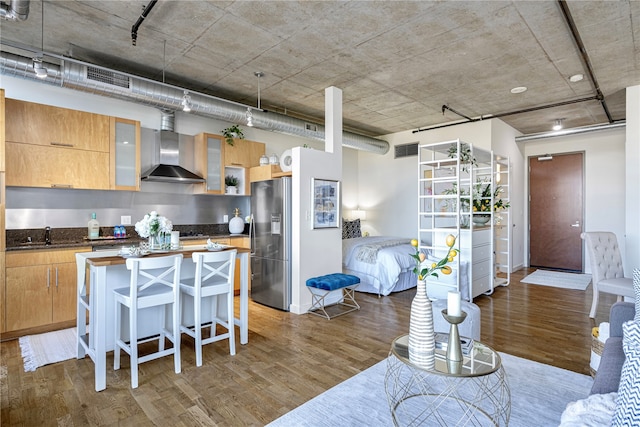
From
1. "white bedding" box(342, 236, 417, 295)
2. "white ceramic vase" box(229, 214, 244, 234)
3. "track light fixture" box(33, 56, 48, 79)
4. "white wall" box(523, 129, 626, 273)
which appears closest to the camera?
"track light fixture" box(33, 56, 48, 79)

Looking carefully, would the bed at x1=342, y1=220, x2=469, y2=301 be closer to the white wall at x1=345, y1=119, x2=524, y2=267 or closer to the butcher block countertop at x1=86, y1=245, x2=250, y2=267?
the white wall at x1=345, y1=119, x2=524, y2=267

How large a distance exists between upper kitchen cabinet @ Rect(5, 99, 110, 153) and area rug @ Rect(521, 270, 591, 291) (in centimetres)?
719

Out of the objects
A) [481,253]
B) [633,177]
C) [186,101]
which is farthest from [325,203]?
[633,177]

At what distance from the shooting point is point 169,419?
2.13 m

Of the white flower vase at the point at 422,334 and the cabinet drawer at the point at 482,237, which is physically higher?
the cabinet drawer at the point at 482,237

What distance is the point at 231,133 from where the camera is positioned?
5523mm

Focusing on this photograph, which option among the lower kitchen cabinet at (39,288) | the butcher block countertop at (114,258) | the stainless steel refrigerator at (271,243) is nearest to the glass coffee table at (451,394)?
the butcher block countertop at (114,258)

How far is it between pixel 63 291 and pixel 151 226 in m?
1.63

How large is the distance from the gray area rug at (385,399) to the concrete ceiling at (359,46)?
308 centimetres

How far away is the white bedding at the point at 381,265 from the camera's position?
513 centimetres

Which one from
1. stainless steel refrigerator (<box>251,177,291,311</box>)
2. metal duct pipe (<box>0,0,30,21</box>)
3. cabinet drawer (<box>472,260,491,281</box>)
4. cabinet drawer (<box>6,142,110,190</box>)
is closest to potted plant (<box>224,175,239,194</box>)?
stainless steel refrigerator (<box>251,177,291,311</box>)

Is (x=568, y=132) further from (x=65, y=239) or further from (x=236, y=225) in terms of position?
(x=65, y=239)

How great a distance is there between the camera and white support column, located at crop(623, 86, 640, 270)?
4.67 meters

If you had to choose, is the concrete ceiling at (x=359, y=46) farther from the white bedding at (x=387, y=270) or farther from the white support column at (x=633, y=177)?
the white bedding at (x=387, y=270)
